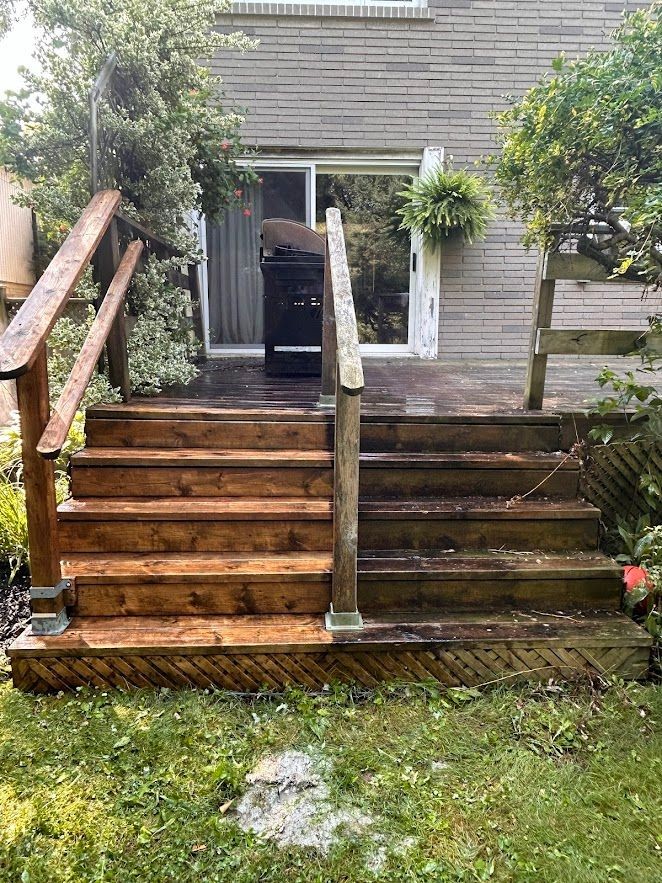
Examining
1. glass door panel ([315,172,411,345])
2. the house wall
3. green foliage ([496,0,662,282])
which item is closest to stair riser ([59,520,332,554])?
green foliage ([496,0,662,282])

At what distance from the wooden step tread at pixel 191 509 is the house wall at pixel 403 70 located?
3866 millimetres

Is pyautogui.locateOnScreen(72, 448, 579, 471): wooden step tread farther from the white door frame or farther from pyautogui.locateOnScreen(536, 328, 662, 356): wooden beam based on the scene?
the white door frame

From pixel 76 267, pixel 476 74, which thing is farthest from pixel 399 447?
pixel 476 74

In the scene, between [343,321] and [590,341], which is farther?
[590,341]

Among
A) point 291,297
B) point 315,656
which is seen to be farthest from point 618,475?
point 291,297

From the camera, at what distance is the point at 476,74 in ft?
18.2

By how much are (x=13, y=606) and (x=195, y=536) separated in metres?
0.96

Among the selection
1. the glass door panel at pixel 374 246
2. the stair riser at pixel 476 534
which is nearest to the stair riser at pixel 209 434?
the stair riser at pixel 476 534

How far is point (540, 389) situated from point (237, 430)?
5.11ft

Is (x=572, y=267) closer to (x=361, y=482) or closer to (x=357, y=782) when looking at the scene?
(x=361, y=482)

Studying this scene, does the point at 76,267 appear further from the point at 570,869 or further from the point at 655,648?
the point at 655,648

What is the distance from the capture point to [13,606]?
2.65 metres

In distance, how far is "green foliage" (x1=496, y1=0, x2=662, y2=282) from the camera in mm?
2312

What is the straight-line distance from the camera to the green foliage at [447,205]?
521cm
